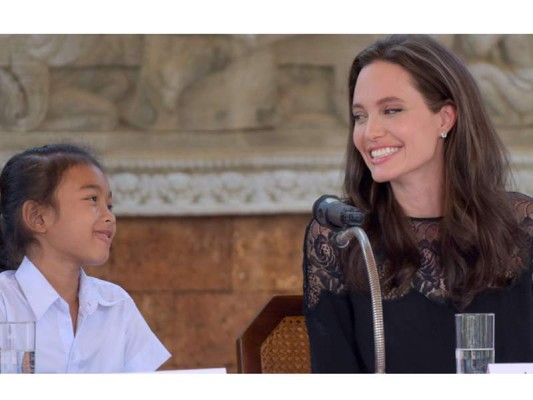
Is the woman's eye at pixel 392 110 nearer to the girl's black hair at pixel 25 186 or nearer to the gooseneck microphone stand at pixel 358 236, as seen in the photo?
the gooseneck microphone stand at pixel 358 236

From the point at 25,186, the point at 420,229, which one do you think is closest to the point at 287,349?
the point at 420,229

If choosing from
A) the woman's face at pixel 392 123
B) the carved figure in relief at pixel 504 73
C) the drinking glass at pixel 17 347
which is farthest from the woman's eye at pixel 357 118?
the carved figure in relief at pixel 504 73

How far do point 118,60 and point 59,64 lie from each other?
0.68 feet

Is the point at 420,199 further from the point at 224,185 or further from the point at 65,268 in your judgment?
the point at 224,185

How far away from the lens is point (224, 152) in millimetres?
4316

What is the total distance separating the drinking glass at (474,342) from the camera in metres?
2.21

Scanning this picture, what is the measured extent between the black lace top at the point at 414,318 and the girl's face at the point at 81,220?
57cm

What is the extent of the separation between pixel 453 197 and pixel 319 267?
34cm

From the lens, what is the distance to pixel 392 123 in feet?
8.93

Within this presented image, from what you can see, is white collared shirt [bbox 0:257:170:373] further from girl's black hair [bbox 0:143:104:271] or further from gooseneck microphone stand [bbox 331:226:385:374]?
gooseneck microphone stand [bbox 331:226:385:374]

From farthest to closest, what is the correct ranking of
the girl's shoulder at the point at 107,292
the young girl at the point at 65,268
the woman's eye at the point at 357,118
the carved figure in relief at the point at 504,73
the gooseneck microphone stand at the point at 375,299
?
the carved figure in relief at the point at 504,73 < the girl's shoulder at the point at 107,292 < the young girl at the point at 65,268 < the woman's eye at the point at 357,118 < the gooseneck microphone stand at the point at 375,299
